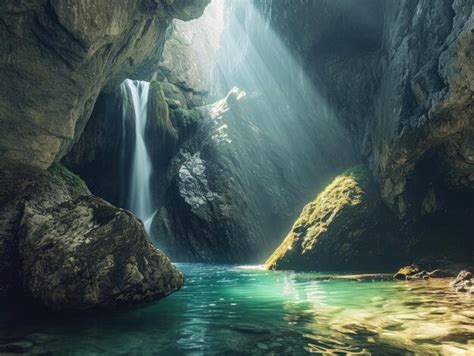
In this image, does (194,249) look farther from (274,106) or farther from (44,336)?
(44,336)

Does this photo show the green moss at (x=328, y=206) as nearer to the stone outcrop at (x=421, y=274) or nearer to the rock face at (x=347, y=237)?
the rock face at (x=347, y=237)

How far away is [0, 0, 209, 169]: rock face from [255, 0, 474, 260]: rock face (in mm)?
11622

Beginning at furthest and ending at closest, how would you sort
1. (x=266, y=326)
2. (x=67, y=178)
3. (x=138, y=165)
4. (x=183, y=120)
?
1. (x=183, y=120)
2. (x=138, y=165)
3. (x=67, y=178)
4. (x=266, y=326)

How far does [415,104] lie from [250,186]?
56.6 feet

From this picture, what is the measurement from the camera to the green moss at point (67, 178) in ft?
48.8

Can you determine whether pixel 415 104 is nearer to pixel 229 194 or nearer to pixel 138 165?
pixel 229 194

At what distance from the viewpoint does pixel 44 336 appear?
6.72m

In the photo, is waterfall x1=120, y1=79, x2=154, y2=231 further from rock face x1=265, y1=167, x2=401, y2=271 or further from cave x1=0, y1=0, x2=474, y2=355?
rock face x1=265, y1=167, x2=401, y2=271

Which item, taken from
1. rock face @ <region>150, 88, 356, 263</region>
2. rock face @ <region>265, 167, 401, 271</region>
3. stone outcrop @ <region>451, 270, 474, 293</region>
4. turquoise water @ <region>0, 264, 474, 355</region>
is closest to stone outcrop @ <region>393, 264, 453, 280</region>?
stone outcrop @ <region>451, 270, 474, 293</region>

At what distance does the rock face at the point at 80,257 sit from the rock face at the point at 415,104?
11.1 meters

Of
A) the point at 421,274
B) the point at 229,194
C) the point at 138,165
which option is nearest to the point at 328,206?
the point at 421,274

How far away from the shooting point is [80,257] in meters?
9.44

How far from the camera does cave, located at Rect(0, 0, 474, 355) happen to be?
7742 mm

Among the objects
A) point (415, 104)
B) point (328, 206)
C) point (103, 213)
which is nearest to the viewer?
point (103, 213)
